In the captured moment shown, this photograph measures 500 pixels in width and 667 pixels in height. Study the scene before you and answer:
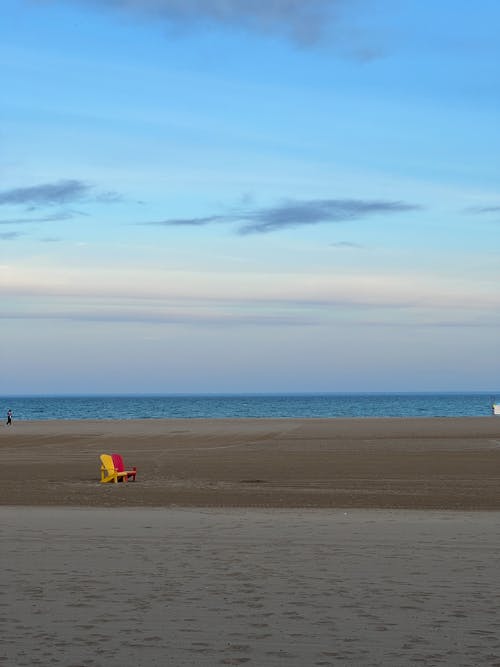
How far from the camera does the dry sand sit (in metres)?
16.8

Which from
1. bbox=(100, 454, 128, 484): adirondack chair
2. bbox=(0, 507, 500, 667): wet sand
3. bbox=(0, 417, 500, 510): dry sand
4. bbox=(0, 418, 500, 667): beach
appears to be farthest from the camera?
bbox=(100, 454, 128, 484): adirondack chair

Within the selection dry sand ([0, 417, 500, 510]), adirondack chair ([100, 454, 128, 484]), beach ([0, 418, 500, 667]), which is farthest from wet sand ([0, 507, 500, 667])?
adirondack chair ([100, 454, 128, 484])

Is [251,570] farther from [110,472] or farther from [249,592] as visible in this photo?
[110,472]

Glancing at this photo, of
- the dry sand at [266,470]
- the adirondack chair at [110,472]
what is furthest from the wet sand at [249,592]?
the adirondack chair at [110,472]

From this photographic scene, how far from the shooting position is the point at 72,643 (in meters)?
6.92

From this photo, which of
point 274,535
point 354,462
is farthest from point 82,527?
point 354,462

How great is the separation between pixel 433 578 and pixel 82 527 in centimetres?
561

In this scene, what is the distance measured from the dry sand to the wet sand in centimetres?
315

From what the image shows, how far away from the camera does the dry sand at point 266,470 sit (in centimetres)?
1675

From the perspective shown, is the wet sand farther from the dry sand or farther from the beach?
the dry sand

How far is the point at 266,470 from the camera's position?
914 inches

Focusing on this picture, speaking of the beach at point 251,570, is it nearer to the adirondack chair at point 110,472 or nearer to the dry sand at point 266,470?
the dry sand at point 266,470

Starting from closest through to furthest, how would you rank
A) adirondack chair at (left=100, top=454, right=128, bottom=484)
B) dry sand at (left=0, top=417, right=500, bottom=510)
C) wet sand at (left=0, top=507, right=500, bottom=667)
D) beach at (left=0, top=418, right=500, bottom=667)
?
wet sand at (left=0, top=507, right=500, bottom=667) → beach at (left=0, top=418, right=500, bottom=667) → dry sand at (left=0, top=417, right=500, bottom=510) → adirondack chair at (left=100, top=454, right=128, bottom=484)

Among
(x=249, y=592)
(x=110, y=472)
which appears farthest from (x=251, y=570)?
(x=110, y=472)
